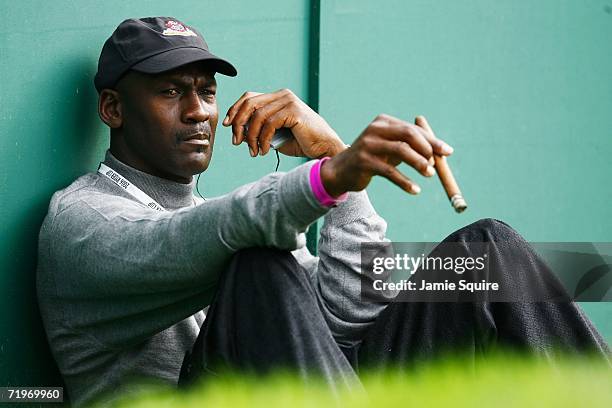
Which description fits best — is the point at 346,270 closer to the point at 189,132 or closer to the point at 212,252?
the point at 189,132

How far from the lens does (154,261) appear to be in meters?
2.42

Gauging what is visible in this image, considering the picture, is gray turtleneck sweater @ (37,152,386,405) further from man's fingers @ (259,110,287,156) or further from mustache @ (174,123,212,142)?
man's fingers @ (259,110,287,156)

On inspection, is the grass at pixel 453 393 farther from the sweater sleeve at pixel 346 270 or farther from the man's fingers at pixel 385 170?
the sweater sleeve at pixel 346 270

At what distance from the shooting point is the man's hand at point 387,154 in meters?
2.05

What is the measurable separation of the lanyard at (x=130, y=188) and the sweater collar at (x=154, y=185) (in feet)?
0.10

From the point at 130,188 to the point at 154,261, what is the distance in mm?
681

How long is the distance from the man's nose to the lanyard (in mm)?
249

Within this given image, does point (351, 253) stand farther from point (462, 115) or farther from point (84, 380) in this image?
point (462, 115)

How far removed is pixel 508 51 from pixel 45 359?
9.04 feet

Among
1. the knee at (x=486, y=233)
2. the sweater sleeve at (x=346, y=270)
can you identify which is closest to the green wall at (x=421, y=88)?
the sweater sleeve at (x=346, y=270)

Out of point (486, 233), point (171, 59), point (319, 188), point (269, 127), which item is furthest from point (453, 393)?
point (269, 127)

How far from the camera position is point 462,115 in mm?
4809

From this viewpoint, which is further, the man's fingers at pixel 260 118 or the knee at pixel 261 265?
the man's fingers at pixel 260 118

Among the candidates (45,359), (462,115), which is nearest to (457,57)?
(462,115)
